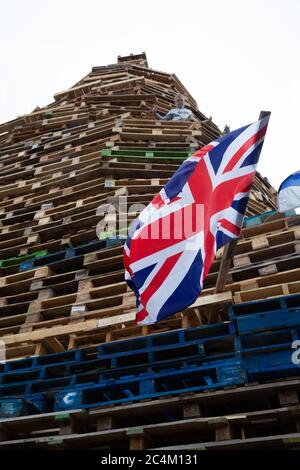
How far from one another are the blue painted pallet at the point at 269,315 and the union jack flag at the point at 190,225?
2.50ft

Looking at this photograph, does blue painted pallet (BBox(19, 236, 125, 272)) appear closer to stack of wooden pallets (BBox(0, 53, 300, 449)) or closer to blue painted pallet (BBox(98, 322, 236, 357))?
stack of wooden pallets (BBox(0, 53, 300, 449))

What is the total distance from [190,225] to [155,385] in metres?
1.77

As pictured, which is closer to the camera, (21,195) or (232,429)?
(232,429)

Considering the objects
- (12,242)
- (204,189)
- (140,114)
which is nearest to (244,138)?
(204,189)

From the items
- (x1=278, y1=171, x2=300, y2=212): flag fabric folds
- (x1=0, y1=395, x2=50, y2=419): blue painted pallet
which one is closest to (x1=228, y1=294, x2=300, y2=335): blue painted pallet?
(x1=278, y1=171, x2=300, y2=212): flag fabric folds

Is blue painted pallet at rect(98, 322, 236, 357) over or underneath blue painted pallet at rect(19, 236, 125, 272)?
underneath

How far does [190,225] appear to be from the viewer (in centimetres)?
642

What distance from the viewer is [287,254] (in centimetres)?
793

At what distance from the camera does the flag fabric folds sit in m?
7.93

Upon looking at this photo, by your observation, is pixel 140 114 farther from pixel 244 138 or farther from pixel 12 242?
pixel 244 138

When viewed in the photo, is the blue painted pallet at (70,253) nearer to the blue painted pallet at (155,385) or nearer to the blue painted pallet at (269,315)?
the blue painted pallet at (269,315)

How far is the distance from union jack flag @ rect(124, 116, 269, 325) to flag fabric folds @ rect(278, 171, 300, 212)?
53.6 inches

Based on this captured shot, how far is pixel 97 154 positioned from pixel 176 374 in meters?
9.09

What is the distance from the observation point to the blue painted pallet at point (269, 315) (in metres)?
6.14
